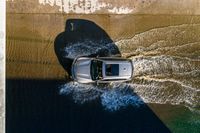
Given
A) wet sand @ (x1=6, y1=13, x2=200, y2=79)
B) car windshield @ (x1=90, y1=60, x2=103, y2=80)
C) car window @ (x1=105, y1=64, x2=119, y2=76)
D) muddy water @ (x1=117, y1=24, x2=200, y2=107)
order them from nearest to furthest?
car window @ (x1=105, y1=64, x2=119, y2=76)
car windshield @ (x1=90, y1=60, x2=103, y2=80)
wet sand @ (x1=6, y1=13, x2=200, y2=79)
muddy water @ (x1=117, y1=24, x2=200, y2=107)

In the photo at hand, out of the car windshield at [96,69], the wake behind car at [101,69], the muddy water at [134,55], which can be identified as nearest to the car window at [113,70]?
the wake behind car at [101,69]

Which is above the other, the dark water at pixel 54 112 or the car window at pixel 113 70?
the car window at pixel 113 70

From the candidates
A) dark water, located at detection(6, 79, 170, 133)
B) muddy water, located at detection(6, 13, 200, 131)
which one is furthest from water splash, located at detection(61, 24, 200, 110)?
dark water, located at detection(6, 79, 170, 133)

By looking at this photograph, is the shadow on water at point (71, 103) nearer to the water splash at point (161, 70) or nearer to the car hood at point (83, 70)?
the water splash at point (161, 70)

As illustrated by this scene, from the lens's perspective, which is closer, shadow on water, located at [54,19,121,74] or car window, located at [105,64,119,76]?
car window, located at [105,64,119,76]

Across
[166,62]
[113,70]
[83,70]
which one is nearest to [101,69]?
[113,70]

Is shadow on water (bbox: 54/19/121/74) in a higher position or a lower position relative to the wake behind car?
higher

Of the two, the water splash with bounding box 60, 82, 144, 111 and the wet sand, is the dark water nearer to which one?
the water splash with bounding box 60, 82, 144, 111

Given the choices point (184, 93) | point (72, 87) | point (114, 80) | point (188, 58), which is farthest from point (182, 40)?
point (72, 87)

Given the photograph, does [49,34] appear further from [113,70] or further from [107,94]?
[107,94]
